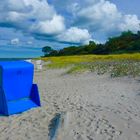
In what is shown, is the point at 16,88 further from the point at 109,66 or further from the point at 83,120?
the point at 109,66

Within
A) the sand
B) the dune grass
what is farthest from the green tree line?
the sand

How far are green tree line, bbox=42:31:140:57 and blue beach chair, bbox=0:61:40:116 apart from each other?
203ft

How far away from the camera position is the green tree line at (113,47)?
74.3 meters

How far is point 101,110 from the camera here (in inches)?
320

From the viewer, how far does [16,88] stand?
8469 millimetres

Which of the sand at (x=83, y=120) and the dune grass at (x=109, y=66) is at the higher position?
the sand at (x=83, y=120)

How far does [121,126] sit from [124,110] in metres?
1.43

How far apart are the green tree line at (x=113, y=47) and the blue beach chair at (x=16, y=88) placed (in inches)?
2438

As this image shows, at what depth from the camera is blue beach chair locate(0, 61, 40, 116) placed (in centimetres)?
808

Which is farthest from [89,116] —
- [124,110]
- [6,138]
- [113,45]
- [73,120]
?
[113,45]

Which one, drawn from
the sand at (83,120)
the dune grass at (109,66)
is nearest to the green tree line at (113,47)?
the dune grass at (109,66)

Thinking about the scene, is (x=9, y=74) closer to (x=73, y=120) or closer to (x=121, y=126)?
(x=73, y=120)

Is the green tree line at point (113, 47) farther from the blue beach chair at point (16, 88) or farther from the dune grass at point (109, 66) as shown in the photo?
the blue beach chair at point (16, 88)

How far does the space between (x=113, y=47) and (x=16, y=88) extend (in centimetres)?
7413
